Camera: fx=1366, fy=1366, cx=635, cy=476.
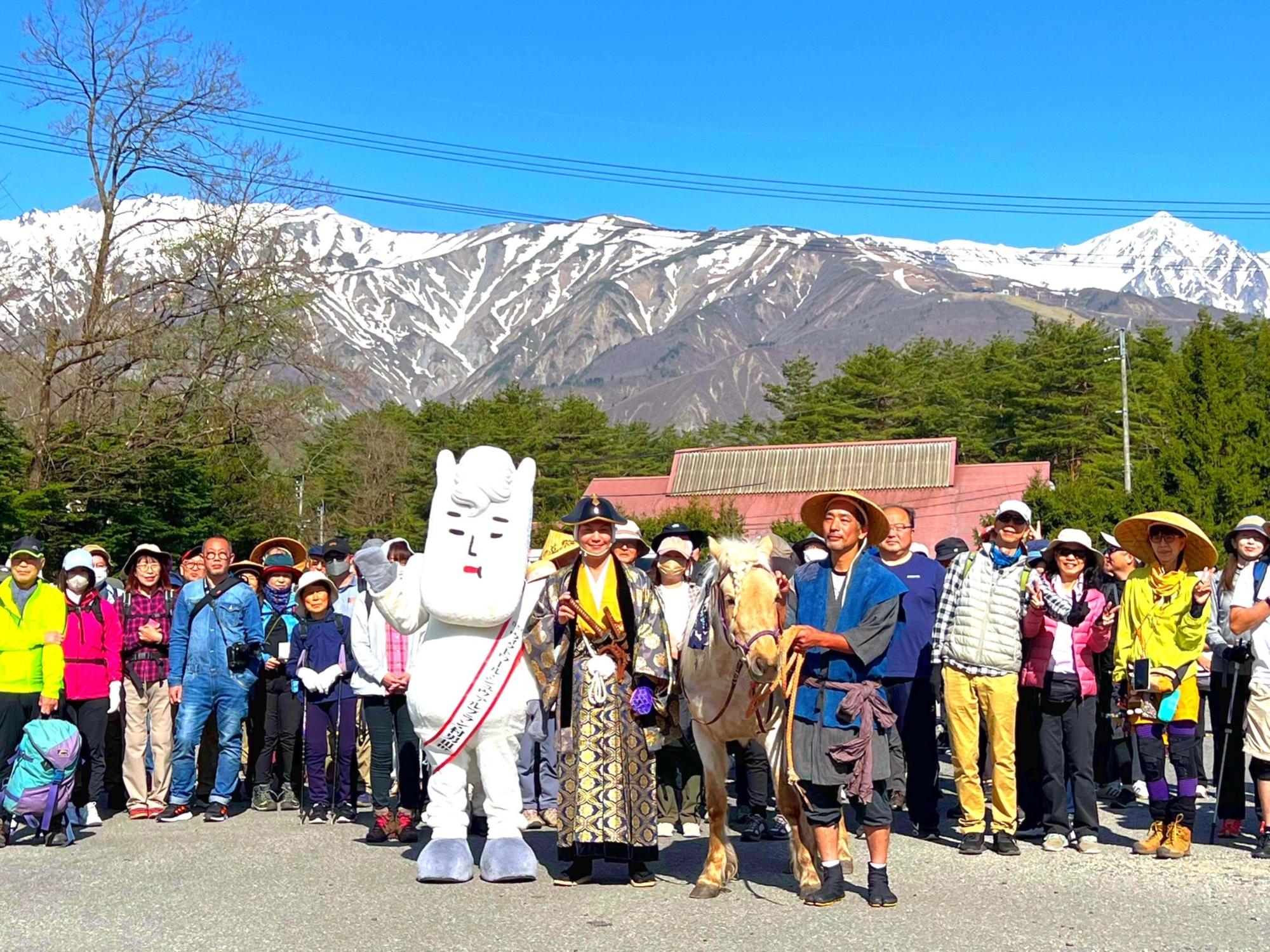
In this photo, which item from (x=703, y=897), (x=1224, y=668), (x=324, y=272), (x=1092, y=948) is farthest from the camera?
(x=324, y=272)

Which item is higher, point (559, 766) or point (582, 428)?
point (582, 428)

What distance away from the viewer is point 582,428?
74938 mm

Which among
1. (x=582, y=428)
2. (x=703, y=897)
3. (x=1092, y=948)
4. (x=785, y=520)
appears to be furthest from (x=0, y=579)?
(x=582, y=428)

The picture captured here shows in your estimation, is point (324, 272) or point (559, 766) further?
point (324, 272)

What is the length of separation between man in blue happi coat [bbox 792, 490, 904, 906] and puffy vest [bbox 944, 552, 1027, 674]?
4.79 feet

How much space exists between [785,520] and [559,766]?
50.2 metres

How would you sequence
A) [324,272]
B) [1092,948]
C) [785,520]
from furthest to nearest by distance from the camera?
[785,520], [324,272], [1092,948]

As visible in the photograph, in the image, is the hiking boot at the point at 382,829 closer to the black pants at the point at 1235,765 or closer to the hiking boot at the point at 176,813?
the hiking boot at the point at 176,813

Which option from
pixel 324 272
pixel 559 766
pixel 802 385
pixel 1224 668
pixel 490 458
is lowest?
pixel 559 766

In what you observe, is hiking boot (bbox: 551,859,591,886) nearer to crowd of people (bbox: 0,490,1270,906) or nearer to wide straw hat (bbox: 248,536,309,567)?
crowd of people (bbox: 0,490,1270,906)

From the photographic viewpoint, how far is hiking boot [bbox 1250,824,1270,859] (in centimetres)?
797

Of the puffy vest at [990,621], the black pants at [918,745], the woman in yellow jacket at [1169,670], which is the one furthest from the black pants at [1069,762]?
the black pants at [918,745]

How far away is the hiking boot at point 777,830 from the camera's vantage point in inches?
355

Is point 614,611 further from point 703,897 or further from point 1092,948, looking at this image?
point 1092,948
